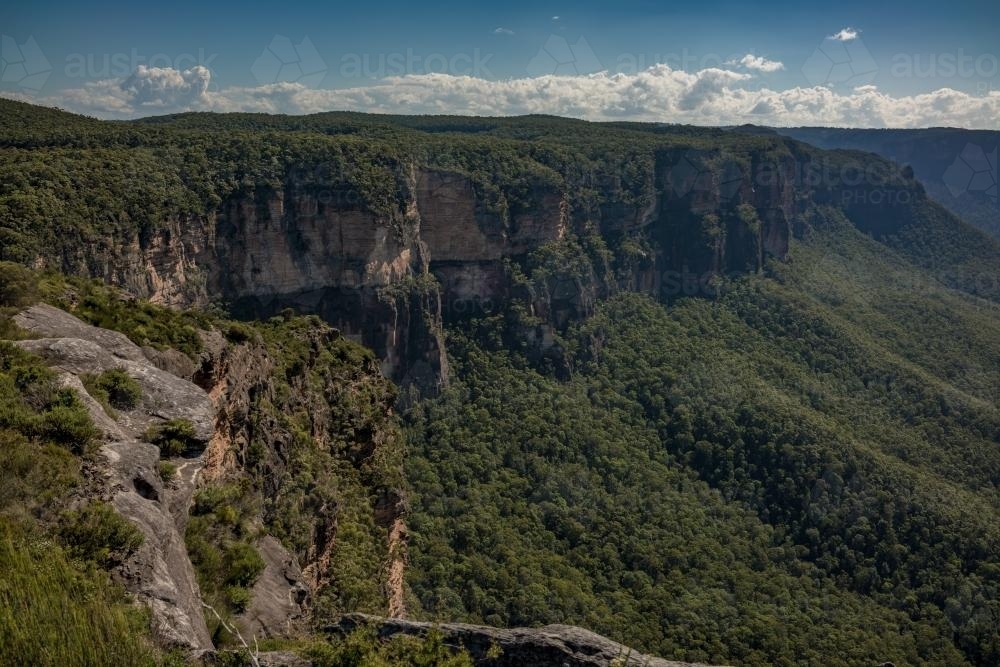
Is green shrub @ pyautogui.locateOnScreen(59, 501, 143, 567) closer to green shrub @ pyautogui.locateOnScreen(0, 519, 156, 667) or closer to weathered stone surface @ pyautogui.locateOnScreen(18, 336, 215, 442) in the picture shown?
green shrub @ pyautogui.locateOnScreen(0, 519, 156, 667)

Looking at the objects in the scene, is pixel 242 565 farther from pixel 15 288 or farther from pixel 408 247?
pixel 408 247

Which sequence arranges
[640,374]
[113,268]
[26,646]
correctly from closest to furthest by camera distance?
[26,646] < [113,268] < [640,374]

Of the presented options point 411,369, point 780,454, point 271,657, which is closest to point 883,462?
point 780,454

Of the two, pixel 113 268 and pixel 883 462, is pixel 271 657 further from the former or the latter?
pixel 883 462

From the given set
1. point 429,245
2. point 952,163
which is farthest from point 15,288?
point 952,163

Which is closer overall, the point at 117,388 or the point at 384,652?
the point at 384,652

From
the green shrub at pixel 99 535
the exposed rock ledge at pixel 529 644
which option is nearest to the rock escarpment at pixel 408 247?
the green shrub at pixel 99 535
